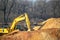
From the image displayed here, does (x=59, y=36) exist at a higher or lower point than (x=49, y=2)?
lower

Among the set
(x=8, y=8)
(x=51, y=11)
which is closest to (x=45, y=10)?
(x=51, y=11)

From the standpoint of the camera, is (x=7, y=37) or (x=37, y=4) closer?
(x=7, y=37)

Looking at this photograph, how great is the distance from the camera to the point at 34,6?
838 centimetres

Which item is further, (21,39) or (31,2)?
(31,2)

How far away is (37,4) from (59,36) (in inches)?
262

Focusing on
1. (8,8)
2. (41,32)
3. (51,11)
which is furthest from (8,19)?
(41,32)

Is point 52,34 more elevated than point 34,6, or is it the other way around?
point 34,6

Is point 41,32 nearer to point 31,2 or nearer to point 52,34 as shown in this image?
point 52,34

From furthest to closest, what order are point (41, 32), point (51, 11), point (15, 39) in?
1. point (51, 11)
2. point (41, 32)
3. point (15, 39)

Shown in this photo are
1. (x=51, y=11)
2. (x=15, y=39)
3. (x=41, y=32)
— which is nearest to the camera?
(x=15, y=39)

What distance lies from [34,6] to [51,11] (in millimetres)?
843

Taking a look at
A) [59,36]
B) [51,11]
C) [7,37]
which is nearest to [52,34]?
[59,36]

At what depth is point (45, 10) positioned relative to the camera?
8.27m

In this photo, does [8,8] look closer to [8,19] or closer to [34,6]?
[8,19]
